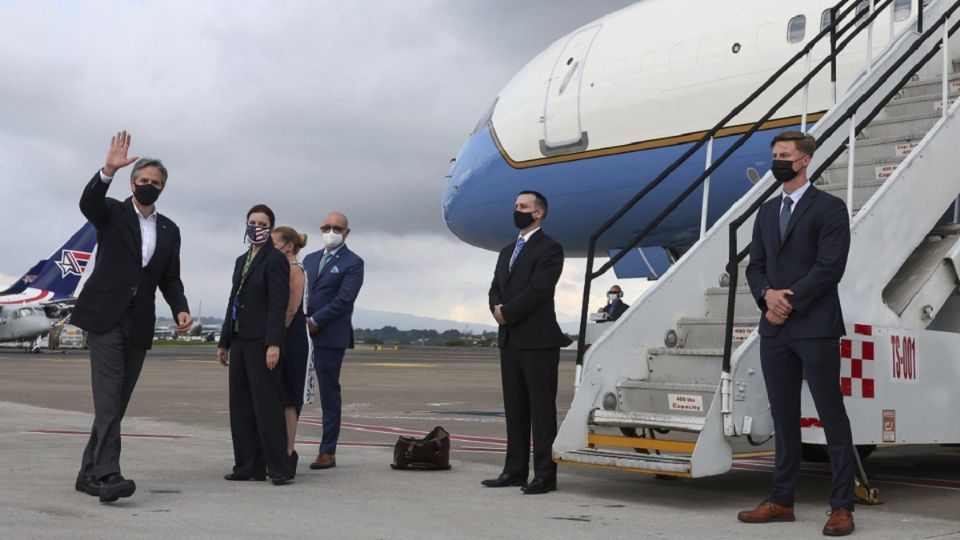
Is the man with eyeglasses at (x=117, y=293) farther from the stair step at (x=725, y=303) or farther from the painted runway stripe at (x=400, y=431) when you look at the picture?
the painted runway stripe at (x=400, y=431)

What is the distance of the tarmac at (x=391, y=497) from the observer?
16.5ft

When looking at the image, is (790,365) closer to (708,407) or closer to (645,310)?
(708,407)

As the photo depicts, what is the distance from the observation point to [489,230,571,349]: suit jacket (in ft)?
21.8

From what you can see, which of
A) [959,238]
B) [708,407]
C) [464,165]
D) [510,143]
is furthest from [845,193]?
[464,165]

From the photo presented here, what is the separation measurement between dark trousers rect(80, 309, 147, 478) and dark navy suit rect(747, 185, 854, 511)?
130 inches

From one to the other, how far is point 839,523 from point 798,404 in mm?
678

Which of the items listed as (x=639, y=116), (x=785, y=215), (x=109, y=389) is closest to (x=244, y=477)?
(x=109, y=389)

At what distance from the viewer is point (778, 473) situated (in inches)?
217

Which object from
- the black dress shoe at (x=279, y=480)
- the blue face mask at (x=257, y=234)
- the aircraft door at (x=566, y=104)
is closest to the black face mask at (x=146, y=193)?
the blue face mask at (x=257, y=234)

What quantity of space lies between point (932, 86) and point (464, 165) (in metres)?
7.95

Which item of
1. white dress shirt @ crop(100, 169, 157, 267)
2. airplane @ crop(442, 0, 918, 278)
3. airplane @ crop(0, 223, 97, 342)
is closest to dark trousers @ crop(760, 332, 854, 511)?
white dress shirt @ crop(100, 169, 157, 267)

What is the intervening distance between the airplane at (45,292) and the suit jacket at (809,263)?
129 feet

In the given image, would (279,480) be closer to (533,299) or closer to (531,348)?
(531,348)

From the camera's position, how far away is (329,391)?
761 centimetres
